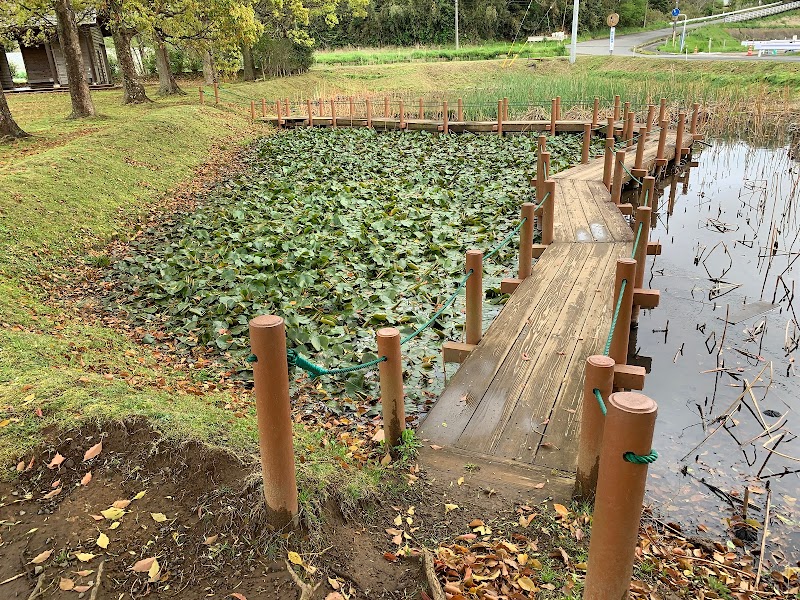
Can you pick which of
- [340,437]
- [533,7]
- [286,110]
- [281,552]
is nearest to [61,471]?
[281,552]

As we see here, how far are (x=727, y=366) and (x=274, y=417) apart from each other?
5.16 meters

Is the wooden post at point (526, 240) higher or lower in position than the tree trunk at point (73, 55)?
lower

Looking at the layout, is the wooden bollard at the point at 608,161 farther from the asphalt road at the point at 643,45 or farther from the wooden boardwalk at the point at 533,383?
the asphalt road at the point at 643,45

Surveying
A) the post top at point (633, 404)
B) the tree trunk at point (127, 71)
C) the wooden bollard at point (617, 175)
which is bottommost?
the wooden bollard at point (617, 175)

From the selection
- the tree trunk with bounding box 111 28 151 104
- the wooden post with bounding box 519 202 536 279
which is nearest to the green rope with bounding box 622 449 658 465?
the wooden post with bounding box 519 202 536 279

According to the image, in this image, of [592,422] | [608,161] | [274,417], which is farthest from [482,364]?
[608,161]

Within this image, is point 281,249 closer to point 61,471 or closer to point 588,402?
point 61,471

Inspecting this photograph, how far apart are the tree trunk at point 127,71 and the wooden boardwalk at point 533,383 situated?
1757cm

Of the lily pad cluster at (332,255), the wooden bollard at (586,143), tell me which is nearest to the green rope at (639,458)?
the lily pad cluster at (332,255)

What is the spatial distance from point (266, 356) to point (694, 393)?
464 centimetres

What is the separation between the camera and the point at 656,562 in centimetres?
303

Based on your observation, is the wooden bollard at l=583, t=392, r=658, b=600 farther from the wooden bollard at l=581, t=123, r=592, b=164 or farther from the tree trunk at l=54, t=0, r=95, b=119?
the tree trunk at l=54, t=0, r=95, b=119

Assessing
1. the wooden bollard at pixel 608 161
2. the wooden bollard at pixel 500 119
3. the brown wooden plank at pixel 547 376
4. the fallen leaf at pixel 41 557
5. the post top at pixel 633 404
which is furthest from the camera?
the wooden bollard at pixel 500 119

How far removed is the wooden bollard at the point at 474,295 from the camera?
4.73 meters
